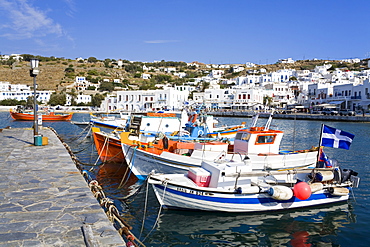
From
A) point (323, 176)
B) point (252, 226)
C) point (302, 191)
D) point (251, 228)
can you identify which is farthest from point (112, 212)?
point (323, 176)

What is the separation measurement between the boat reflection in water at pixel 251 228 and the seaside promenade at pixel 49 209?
7.64 feet

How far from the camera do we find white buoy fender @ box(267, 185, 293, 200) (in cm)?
920

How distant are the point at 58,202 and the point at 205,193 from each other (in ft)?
13.2

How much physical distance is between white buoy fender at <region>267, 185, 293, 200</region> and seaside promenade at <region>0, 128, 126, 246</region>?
492cm

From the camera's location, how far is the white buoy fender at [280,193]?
920 centimetres

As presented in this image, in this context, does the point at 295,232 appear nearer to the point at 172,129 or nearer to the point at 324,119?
the point at 172,129

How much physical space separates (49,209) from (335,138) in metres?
9.31

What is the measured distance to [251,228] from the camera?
8883 millimetres

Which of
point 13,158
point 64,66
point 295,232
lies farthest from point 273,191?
point 64,66

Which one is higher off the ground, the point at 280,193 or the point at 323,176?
the point at 323,176

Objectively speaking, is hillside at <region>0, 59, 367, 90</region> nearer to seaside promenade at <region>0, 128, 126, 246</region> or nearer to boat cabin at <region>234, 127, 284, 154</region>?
boat cabin at <region>234, 127, 284, 154</region>

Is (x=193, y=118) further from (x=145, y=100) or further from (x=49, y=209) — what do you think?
(x=145, y=100)

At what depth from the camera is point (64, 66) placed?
141750 millimetres

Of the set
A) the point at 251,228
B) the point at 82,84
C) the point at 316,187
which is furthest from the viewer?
the point at 82,84
